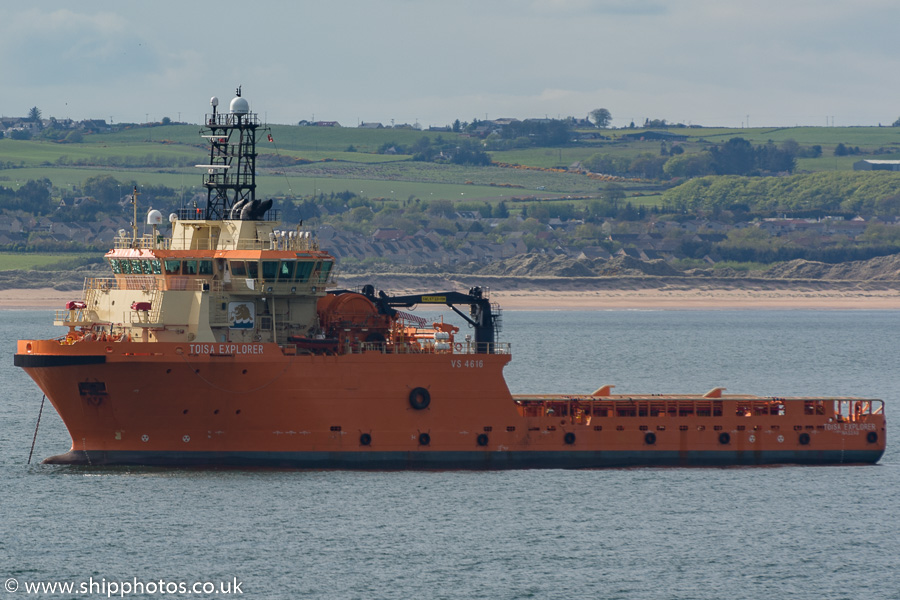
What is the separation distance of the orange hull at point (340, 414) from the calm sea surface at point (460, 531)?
2.12 feet

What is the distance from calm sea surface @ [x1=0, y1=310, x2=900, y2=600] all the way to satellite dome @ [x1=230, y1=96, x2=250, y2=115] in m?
10.8

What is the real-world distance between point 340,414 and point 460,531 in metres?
6.38

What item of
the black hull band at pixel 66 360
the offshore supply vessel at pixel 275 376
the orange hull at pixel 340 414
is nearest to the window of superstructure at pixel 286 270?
the offshore supply vessel at pixel 275 376

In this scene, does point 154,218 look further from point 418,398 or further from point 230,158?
point 418,398

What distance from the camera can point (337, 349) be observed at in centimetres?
3903

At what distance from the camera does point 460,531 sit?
111 feet

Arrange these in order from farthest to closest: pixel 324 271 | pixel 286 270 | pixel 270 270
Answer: pixel 324 271
pixel 286 270
pixel 270 270

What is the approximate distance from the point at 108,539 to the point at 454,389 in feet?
37.3

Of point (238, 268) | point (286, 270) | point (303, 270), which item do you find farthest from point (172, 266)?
point (303, 270)

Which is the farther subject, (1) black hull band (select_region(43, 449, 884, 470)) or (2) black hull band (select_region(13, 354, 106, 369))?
(1) black hull band (select_region(43, 449, 884, 470))

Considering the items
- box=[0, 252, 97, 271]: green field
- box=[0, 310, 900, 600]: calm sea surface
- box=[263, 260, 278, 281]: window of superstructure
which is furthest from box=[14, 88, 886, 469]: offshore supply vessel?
box=[0, 252, 97, 271]: green field

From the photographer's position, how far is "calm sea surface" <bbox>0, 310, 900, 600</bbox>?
30.2 m

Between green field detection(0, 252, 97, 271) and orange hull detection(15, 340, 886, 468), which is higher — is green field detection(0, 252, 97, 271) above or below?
below

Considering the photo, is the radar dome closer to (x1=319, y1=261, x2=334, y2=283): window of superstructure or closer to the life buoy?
(x1=319, y1=261, x2=334, y2=283): window of superstructure
